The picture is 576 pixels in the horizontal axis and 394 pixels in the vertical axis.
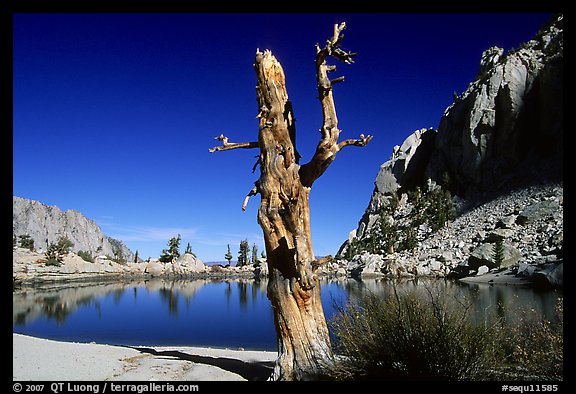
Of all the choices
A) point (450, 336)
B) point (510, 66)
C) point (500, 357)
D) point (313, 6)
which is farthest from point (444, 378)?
point (510, 66)

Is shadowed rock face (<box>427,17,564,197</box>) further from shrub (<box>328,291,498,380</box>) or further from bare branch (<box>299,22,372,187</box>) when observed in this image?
shrub (<box>328,291,498,380</box>)

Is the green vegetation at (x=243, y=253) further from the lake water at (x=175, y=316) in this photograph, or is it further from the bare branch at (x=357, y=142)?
the bare branch at (x=357, y=142)

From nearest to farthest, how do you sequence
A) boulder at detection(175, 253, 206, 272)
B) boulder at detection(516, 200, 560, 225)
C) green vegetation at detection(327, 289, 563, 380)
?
green vegetation at detection(327, 289, 563, 380)
boulder at detection(516, 200, 560, 225)
boulder at detection(175, 253, 206, 272)

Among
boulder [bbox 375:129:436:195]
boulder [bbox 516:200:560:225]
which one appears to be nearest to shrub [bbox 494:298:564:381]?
boulder [bbox 516:200:560:225]

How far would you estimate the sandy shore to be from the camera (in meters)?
7.48

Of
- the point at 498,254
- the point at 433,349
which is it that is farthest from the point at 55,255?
the point at 433,349

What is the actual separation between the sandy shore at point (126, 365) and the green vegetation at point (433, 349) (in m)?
2.53

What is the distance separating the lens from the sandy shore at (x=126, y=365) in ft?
24.5

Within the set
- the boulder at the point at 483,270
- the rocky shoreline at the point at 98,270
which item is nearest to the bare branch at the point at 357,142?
the boulder at the point at 483,270

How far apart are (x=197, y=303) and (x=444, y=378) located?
32.3m

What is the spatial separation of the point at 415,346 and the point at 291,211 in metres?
2.90

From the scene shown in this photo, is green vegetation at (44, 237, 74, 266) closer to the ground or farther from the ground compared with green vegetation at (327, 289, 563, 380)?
closer to the ground

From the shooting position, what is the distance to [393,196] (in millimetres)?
103938
